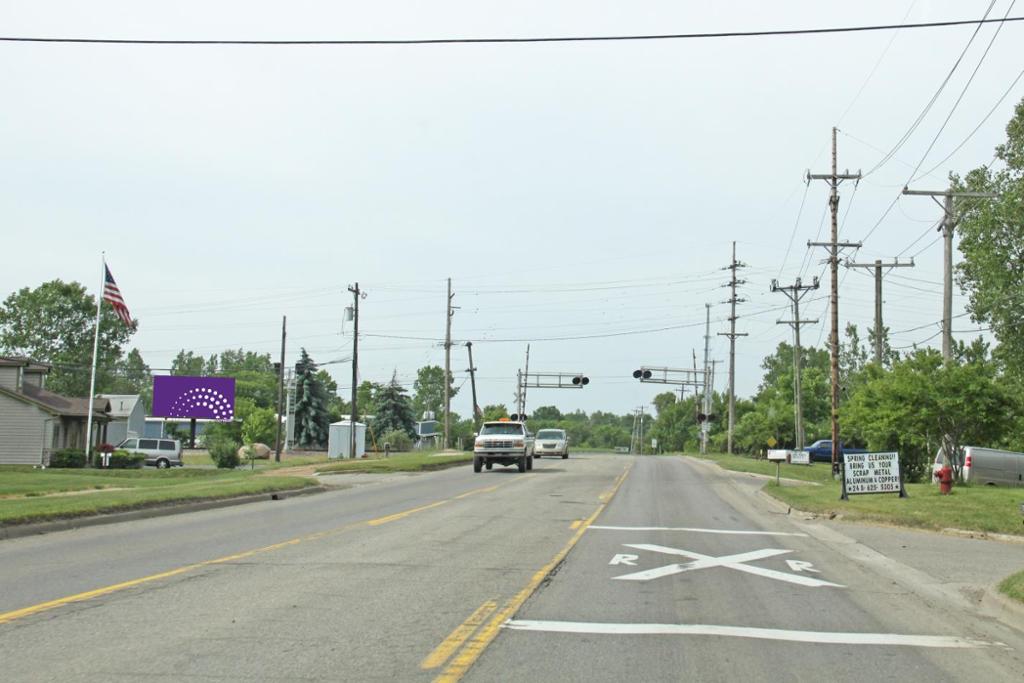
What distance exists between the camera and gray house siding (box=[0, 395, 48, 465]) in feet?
162

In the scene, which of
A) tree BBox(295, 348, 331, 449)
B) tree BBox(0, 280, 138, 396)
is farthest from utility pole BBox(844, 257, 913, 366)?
tree BBox(0, 280, 138, 396)

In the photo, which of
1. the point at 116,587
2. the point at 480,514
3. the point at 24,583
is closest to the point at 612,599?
the point at 116,587

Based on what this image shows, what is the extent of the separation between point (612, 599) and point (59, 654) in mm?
5180

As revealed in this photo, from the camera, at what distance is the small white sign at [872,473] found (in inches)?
879

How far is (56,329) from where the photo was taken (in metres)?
79.1

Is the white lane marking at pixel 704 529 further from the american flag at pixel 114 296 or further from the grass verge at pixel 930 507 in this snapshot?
the american flag at pixel 114 296

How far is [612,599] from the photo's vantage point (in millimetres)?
9734

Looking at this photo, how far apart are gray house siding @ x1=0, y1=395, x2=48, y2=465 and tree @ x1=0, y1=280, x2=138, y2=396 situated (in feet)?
93.9

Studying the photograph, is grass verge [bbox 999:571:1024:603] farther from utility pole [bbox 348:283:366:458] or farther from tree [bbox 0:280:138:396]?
tree [bbox 0:280:138:396]

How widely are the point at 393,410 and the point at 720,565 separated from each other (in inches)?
3041

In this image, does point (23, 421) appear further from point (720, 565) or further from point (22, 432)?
point (720, 565)

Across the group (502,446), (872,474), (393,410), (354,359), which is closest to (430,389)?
(393,410)

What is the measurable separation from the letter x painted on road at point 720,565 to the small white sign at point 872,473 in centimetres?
898

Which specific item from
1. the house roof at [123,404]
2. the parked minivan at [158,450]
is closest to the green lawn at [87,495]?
the parked minivan at [158,450]
